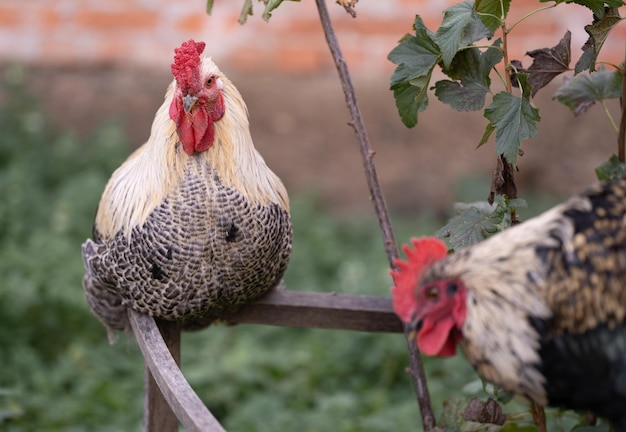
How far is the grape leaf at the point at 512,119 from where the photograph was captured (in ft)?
6.67

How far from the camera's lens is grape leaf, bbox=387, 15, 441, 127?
2.14 metres

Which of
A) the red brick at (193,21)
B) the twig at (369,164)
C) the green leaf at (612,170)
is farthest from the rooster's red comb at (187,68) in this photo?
the red brick at (193,21)

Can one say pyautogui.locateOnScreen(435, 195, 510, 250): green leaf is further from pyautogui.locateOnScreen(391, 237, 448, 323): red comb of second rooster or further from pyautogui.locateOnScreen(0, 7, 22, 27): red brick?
pyautogui.locateOnScreen(0, 7, 22, 27): red brick

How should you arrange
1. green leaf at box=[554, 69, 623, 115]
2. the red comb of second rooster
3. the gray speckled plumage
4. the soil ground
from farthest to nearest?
the soil ground
the gray speckled plumage
green leaf at box=[554, 69, 623, 115]
the red comb of second rooster

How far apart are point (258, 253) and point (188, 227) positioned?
0.69 feet

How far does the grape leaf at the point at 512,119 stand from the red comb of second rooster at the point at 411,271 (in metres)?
0.31

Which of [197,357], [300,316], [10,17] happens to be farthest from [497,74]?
[10,17]

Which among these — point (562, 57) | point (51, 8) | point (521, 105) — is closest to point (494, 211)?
point (521, 105)

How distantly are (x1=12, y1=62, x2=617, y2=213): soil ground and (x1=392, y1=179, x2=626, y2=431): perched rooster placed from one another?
3249mm

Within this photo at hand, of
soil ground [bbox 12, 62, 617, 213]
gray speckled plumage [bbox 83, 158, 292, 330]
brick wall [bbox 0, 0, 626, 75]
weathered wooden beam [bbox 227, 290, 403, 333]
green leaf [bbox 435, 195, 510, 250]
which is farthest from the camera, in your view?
soil ground [bbox 12, 62, 617, 213]

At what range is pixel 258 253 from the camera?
2400 mm

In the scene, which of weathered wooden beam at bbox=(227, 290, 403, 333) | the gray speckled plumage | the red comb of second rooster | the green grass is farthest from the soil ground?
the red comb of second rooster

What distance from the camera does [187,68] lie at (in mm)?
2348

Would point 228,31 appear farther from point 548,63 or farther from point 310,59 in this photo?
point 548,63
